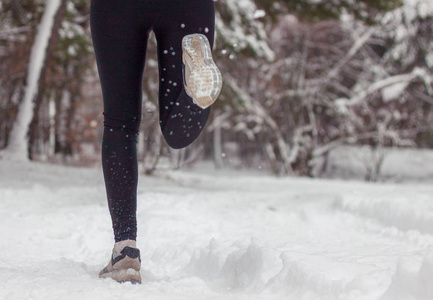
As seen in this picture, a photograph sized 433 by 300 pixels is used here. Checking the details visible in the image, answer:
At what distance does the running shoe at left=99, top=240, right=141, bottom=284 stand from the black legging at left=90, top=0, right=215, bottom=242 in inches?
1.3

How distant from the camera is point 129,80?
170 centimetres

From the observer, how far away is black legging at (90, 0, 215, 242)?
167 cm

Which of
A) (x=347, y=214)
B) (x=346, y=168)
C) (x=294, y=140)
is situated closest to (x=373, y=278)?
(x=347, y=214)

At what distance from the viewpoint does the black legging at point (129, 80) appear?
1.67 m

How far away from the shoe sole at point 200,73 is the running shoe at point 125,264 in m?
0.54

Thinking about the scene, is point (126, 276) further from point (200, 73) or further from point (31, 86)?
point (31, 86)

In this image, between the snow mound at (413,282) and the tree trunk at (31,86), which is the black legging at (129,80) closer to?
the snow mound at (413,282)

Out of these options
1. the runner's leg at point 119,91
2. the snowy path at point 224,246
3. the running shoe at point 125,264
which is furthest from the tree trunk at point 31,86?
the running shoe at point 125,264

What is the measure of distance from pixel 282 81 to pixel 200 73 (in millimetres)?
14829

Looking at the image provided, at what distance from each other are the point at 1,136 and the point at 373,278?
984 centimetres

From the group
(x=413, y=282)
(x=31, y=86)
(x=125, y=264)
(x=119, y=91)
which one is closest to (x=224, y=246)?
(x=125, y=264)

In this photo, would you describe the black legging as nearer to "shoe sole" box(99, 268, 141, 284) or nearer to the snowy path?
"shoe sole" box(99, 268, 141, 284)

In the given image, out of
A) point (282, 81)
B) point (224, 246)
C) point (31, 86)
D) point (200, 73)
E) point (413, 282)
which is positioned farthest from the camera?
point (282, 81)

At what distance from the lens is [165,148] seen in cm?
579
